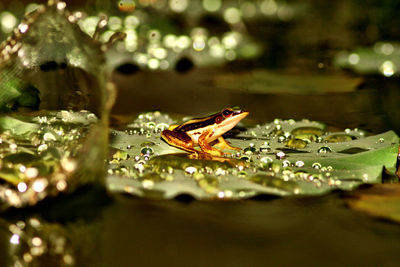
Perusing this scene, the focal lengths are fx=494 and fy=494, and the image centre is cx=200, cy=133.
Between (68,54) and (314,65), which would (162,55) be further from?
(68,54)

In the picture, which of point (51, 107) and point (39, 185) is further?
point (51, 107)

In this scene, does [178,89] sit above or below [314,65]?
below

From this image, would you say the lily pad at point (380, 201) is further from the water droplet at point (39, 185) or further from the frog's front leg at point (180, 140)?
the water droplet at point (39, 185)

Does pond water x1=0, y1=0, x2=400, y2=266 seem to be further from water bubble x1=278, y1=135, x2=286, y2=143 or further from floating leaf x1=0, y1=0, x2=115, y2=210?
water bubble x1=278, y1=135, x2=286, y2=143

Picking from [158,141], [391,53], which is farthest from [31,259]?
[391,53]

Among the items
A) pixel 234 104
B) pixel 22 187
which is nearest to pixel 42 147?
pixel 22 187

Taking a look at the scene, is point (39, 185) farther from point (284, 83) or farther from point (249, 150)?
point (284, 83)
